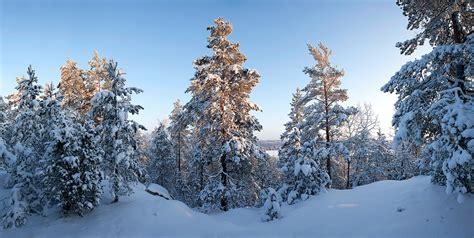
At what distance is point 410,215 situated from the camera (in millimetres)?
11062

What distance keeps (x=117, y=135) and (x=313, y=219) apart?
11437 mm

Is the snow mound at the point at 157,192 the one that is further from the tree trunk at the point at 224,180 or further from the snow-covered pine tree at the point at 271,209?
the snow-covered pine tree at the point at 271,209

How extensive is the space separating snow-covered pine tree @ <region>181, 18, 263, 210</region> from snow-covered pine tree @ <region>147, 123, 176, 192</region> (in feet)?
56.0

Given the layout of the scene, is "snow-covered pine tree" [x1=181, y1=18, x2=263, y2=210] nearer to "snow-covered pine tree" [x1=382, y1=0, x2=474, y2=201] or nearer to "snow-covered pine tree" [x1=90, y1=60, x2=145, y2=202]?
"snow-covered pine tree" [x1=90, y1=60, x2=145, y2=202]

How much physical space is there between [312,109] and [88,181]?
53.1ft

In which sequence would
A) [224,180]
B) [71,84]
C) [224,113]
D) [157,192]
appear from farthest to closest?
[71,84] → [157,192] → [224,180] → [224,113]

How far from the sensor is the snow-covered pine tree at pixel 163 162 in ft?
118

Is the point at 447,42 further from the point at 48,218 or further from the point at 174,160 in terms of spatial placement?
the point at 174,160

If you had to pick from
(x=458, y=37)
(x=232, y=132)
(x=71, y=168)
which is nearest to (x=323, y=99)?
(x=232, y=132)

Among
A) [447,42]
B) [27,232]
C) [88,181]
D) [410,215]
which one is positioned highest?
[447,42]

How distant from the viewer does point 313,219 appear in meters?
13.5

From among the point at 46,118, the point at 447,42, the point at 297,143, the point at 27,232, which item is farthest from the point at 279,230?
the point at 46,118

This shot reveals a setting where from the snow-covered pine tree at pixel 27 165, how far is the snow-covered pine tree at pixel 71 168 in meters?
0.94

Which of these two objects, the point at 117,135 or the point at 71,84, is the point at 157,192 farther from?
the point at 71,84
